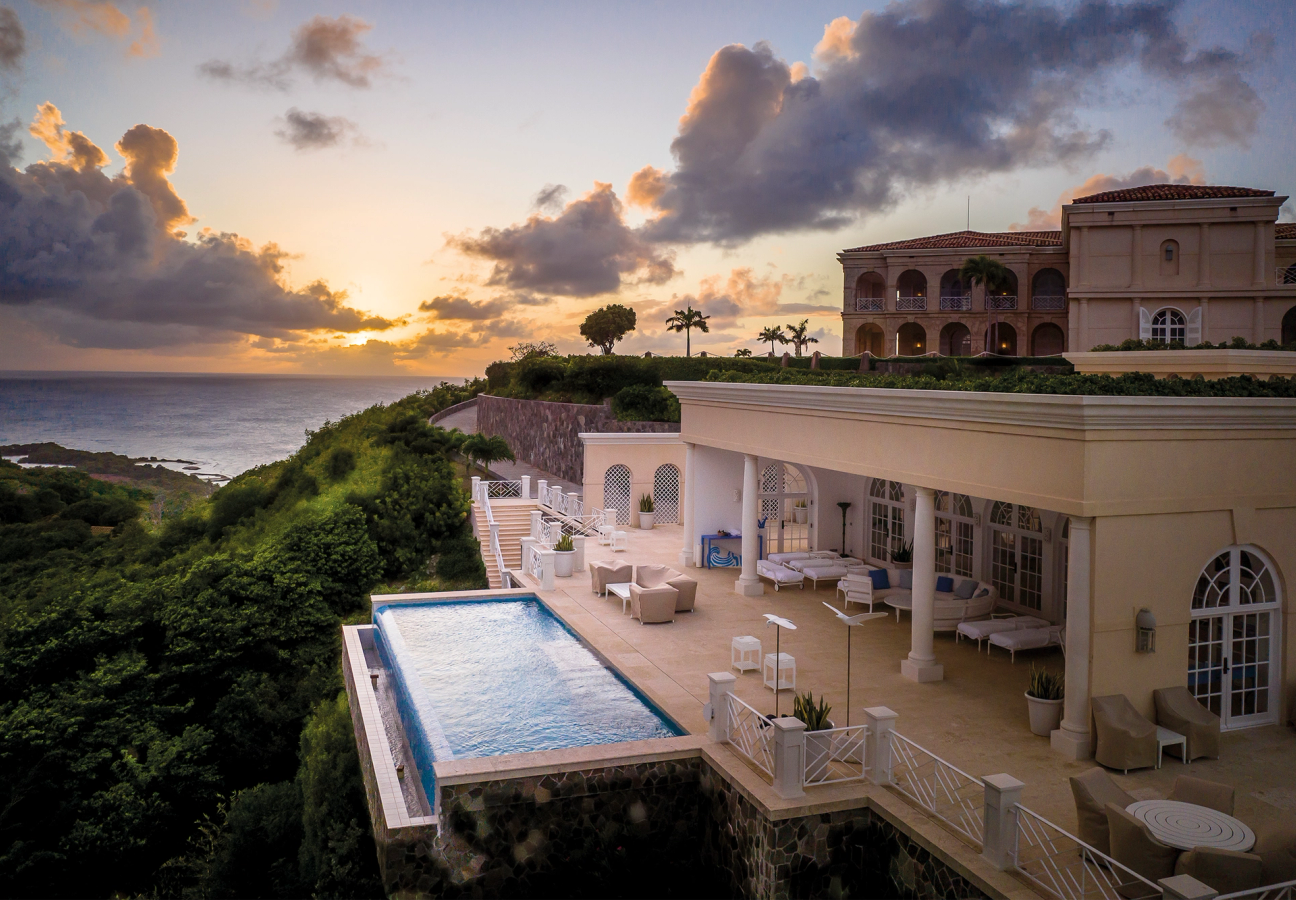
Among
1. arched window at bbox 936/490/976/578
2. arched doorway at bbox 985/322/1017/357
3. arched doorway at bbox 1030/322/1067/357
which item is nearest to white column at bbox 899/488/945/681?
arched window at bbox 936/490/976/578

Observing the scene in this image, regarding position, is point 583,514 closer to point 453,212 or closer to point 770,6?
point 770,6

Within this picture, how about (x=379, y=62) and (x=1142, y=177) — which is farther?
(x=1142, y=177)

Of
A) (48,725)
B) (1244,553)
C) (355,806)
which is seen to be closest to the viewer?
(1244,553)

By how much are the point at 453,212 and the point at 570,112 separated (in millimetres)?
11949

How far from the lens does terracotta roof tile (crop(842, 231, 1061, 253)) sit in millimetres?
42875

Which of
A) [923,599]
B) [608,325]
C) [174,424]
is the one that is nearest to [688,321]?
[608,325]

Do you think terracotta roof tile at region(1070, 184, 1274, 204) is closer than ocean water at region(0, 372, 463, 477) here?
Yes

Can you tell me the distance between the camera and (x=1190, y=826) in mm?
6574

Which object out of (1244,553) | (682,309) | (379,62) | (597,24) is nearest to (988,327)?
(682,309)

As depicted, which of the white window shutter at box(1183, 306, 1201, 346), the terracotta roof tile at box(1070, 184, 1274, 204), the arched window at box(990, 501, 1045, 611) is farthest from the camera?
the white window shutter at box(1183, 306, 1201, 346)

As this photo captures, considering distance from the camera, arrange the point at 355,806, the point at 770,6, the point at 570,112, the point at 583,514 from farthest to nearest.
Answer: the point at 570,112 < the point at 770,6 < the point at 583,514 < the point at 355,806

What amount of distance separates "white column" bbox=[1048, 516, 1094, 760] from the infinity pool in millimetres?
4219

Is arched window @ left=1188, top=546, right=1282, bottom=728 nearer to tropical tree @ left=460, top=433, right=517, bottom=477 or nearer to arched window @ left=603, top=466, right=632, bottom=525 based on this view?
arched window @ left=603, top=466, right=632, bottom=525

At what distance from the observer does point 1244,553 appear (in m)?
9.94
